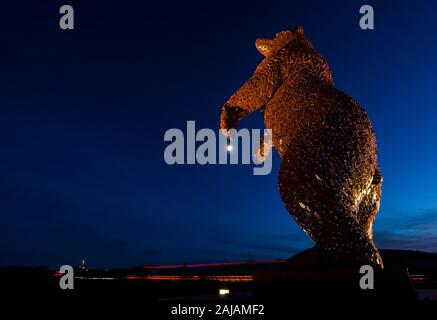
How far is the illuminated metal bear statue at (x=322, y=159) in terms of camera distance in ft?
15.6

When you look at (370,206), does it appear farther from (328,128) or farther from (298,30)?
(298,30)

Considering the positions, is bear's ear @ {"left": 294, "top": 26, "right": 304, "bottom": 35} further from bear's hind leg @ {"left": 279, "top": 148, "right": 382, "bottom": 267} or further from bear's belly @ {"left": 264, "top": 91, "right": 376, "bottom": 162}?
bear's hind leg @ {"left": 279, "top": 148, "right": 382, "bottom": 267}

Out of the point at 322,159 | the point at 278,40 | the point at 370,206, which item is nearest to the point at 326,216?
the point at 322,159

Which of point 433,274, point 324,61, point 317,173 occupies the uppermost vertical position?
point 324,61

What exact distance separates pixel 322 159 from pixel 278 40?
226 centimetres

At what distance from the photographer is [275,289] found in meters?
4.73

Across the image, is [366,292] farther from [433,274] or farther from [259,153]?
[433,274]

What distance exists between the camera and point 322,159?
484 cm

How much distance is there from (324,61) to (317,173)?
6.64 feet

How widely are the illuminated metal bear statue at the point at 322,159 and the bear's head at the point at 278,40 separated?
34 centimetres

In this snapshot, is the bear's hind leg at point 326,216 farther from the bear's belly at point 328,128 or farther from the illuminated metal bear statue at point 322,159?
the bear's belly at point 328,128

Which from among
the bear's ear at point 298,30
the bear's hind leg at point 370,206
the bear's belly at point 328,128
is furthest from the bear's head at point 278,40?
the bear's hind leg at point 370,206

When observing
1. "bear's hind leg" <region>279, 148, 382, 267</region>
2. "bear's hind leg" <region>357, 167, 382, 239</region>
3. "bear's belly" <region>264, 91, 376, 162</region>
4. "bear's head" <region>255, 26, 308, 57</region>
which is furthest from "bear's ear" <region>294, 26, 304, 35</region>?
"bear's hind leg" <region>357, 167, 382, 239</region>
